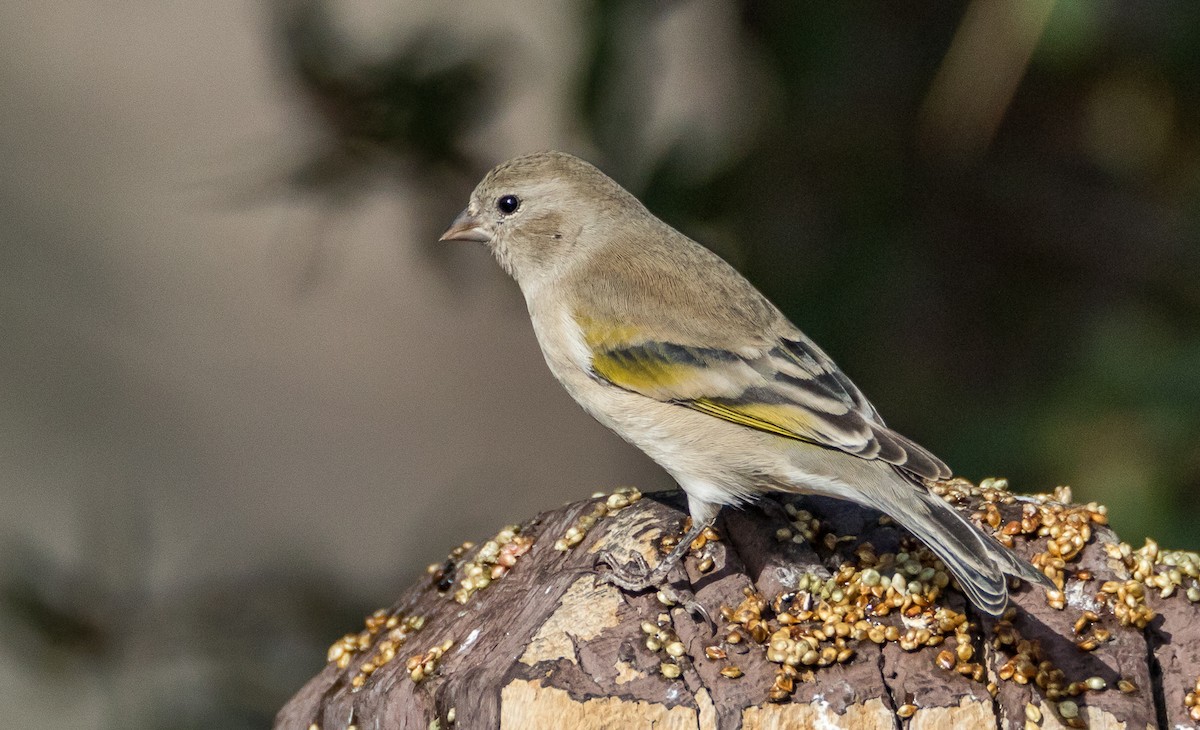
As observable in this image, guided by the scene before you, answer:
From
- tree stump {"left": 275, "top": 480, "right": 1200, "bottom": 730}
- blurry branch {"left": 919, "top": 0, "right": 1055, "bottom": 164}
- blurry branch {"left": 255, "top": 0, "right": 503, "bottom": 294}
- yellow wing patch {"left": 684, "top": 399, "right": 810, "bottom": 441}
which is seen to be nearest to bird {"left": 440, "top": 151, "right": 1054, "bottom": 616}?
yellow wing patch {"left": 684, "top": 399, "right": 810, "bottom": 441}

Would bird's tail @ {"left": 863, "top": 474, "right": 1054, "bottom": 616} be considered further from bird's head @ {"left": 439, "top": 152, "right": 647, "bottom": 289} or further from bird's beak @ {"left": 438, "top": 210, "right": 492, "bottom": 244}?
bird's beak @ {"left": 438, "top": 210, "right": 492, "bottom": 244}

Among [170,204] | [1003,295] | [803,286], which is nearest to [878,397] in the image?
[803,286]

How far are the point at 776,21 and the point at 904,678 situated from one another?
96.9 inches

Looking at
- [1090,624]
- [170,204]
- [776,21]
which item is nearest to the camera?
[1090,624]

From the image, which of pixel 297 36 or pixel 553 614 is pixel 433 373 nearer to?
pixel 297 36

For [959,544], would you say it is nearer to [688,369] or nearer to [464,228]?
[688,369]

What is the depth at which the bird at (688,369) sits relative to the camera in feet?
11.9

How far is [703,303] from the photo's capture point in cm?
439

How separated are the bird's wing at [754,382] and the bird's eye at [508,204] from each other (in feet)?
2.24

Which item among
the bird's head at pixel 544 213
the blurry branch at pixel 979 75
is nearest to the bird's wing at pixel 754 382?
the bird's head at pixel 544 213

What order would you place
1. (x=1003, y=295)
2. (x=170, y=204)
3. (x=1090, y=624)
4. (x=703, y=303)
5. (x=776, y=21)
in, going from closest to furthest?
1. (x=1090, y=624)
2. (x=703, y=303)
3. (x=776, y=21)
4. (x=1003, y=295)
5. (x=170, y=204)

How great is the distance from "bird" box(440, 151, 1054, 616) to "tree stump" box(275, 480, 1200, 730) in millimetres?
125

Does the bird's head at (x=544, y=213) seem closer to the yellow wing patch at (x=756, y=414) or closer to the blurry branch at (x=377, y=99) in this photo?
the blurry branch at (x=377, y=99)

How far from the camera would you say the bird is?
11.9 feet
